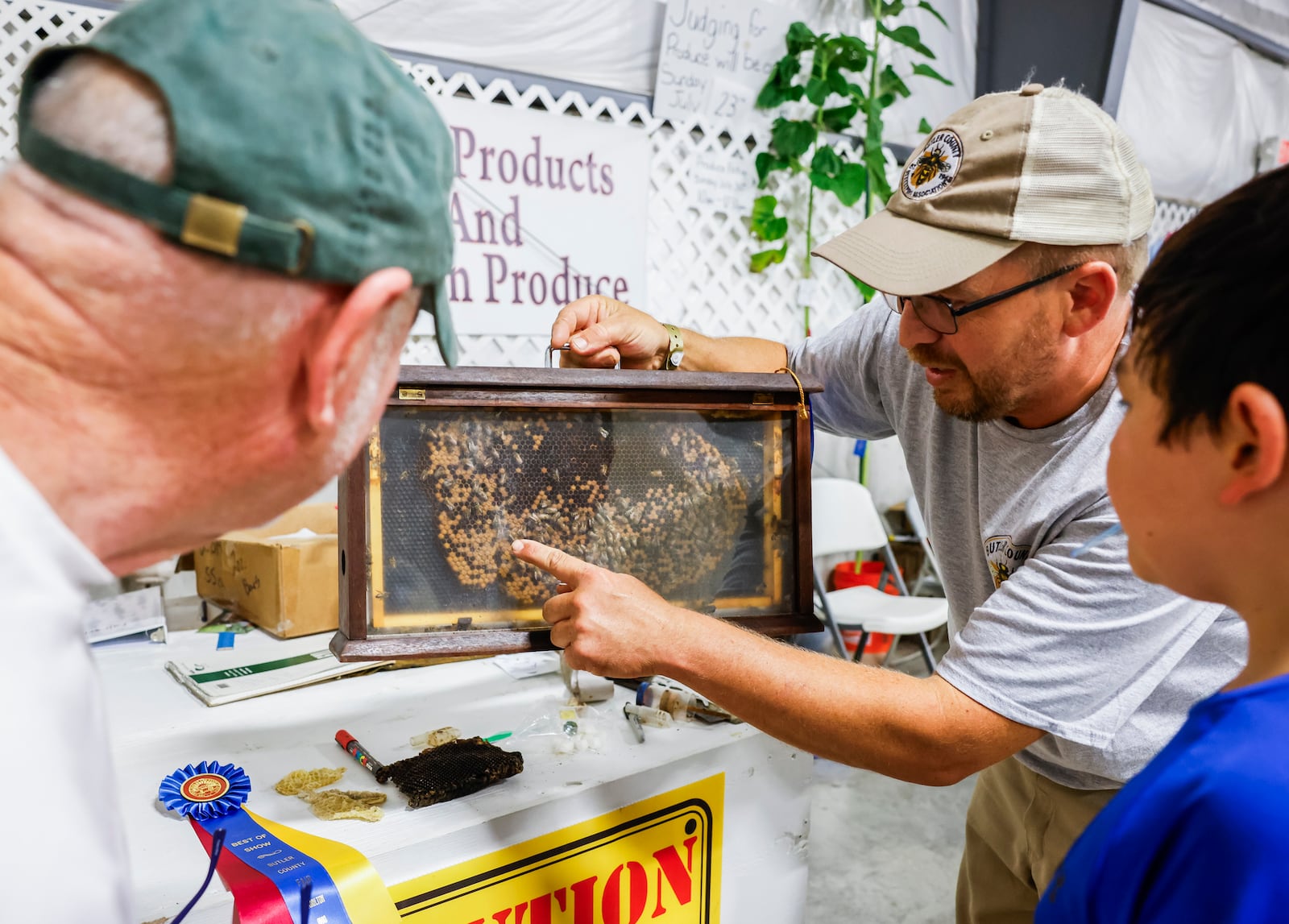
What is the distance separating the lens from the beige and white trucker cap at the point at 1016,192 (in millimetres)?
1049

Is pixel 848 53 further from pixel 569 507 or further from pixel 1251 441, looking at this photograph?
pixel 1251 441

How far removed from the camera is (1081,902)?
1.91 feet

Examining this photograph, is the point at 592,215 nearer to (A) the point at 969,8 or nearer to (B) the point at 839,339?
(B) the point at 839,339

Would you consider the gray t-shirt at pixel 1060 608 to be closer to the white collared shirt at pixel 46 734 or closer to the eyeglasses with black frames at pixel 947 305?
the eyeglasses with black frames at pixel 947 305

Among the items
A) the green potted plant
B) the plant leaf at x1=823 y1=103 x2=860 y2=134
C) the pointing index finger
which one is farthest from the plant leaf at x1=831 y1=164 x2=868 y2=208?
the pointing index finger

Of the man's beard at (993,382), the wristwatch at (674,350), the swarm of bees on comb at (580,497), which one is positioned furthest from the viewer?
the wristwatch at (674,350)

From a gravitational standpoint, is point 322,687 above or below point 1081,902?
below

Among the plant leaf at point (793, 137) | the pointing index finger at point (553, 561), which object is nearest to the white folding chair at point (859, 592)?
the plant leaf at point (793, 137)

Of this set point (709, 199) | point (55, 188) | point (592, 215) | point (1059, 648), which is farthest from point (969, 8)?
point (55, 188)

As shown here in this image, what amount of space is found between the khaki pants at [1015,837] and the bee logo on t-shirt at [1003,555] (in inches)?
13.3

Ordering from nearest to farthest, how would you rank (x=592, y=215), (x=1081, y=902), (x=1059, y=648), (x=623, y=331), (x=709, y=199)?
(x=1081, y=902) < (x=1059, y=648) < (x=623, y=331) < (x=592, y=215) < (x=709, y=199)

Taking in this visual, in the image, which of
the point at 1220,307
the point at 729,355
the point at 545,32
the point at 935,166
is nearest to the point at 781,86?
the point at 545,32

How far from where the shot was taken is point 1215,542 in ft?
1.96

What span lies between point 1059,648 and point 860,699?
238 millimetres
